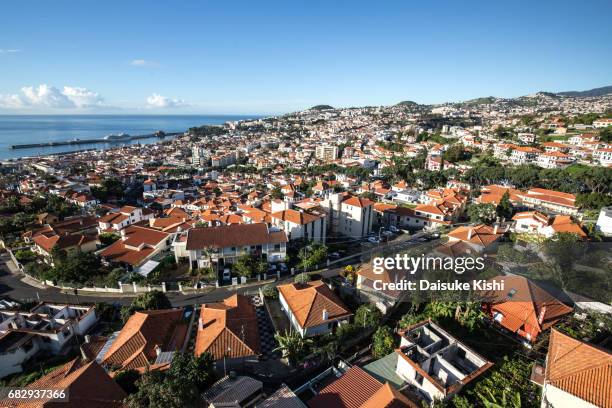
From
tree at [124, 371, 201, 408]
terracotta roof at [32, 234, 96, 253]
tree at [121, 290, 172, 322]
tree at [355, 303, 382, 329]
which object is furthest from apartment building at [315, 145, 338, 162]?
tree at [124, 371, 201, 408]

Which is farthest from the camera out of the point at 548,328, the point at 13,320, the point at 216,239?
the point at 216,239

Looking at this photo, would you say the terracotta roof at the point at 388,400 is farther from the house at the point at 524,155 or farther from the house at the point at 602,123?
the house at the point at 602,123

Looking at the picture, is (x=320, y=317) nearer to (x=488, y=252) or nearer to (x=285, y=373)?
(x=285, y=373)

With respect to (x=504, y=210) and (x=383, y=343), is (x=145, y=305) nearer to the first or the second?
(x=383, y=343)

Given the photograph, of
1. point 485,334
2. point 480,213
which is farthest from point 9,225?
point 480,213

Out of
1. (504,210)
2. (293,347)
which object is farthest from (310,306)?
(504,210)
